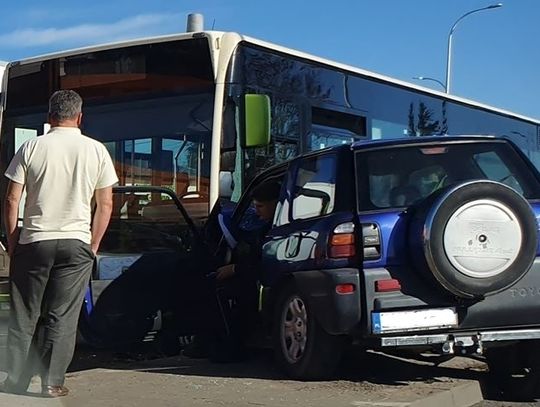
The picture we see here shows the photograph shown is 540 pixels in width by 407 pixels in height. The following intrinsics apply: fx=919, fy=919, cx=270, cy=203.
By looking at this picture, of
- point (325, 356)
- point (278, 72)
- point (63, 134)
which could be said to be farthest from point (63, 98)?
point (278, 72)

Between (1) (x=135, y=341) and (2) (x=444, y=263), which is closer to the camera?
(2) (x=444, y=263)

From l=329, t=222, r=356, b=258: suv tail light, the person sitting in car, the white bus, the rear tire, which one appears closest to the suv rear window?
l=329, t=222, r=356, b=258: suv tail light

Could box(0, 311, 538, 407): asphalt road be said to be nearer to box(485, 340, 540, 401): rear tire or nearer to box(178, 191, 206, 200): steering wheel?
box(485, 340, 540, 401): rear tire

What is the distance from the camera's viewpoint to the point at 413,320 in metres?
6.06

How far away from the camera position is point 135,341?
7.28 m

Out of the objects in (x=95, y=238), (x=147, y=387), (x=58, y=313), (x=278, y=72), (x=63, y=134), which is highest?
(x=278, y=72)

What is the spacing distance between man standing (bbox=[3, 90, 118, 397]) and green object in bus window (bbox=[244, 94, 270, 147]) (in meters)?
3.23

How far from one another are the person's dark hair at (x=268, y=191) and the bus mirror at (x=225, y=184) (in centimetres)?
99

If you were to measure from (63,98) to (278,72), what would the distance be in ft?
14.2

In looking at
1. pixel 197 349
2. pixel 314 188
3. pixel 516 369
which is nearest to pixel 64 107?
pixel 314 188

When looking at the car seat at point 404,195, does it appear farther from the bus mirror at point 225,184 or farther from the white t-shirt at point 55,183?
the bus mirror at point 225,184

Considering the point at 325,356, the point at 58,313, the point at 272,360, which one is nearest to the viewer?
the point at 58,313

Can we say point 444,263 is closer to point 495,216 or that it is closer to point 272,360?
point 495,216

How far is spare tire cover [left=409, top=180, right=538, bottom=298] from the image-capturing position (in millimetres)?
5941
